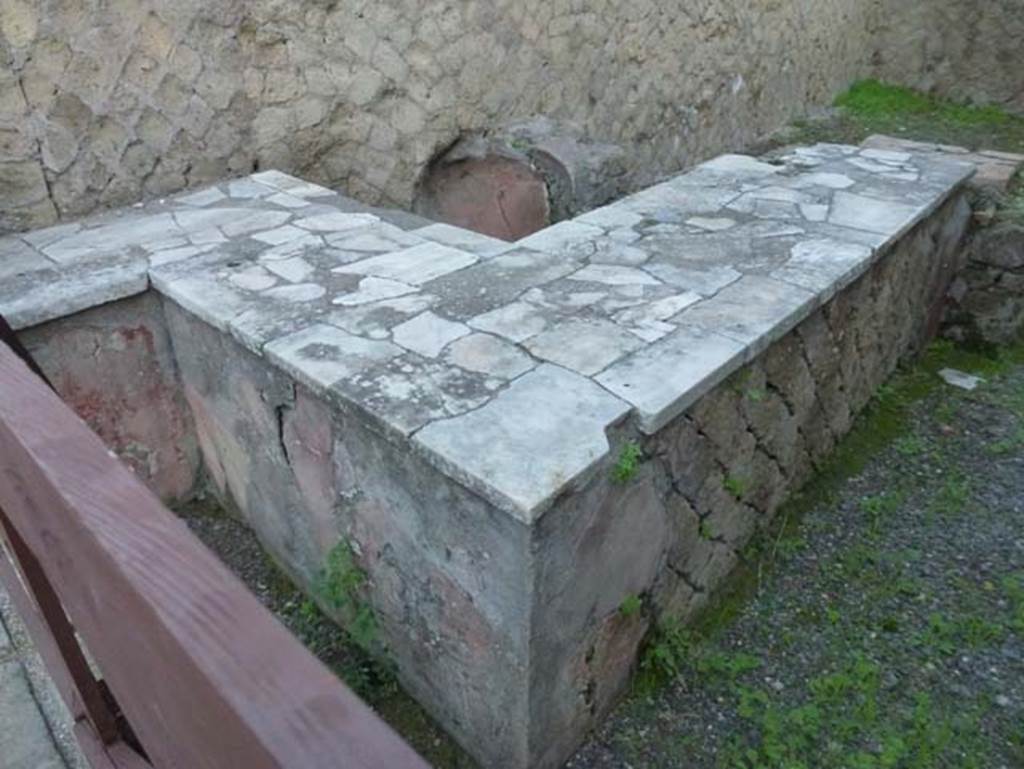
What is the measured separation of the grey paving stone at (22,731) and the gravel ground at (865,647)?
1.18 meters

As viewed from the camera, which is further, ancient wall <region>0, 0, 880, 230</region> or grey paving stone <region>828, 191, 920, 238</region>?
ancient wall <region>0, 0, 880, 230</region>

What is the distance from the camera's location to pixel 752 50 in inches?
238

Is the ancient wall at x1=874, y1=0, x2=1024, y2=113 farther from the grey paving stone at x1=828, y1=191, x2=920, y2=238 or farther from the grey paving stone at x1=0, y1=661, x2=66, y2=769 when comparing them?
the grey paving stone at x1=0, y1=661, x2=66, y2=769

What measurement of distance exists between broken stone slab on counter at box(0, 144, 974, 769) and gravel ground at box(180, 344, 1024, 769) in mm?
114

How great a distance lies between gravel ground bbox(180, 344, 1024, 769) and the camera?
6.44ft

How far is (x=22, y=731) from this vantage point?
1887 mm

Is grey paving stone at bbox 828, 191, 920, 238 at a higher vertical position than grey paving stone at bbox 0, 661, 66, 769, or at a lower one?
higher

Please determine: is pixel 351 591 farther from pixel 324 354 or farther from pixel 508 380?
pixel 508 380

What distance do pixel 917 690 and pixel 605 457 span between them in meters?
1.10

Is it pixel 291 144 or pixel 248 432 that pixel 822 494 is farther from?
pixel 291 144

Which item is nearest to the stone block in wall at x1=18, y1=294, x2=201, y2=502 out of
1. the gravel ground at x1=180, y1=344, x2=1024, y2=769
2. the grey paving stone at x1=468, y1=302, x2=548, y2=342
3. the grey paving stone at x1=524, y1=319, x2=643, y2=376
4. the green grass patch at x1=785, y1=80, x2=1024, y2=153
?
the gravel ground at x1=180, y1=344, x2=1024, y2=769

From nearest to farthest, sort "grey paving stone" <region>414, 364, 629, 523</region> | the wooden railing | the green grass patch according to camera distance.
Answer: the wooden railing, "grey paving stone" <region>414, 364, 629, 523</region>, the green grass patch

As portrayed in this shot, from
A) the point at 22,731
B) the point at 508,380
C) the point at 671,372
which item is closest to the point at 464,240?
the point at 508,380

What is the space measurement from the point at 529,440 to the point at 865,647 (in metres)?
1.20
